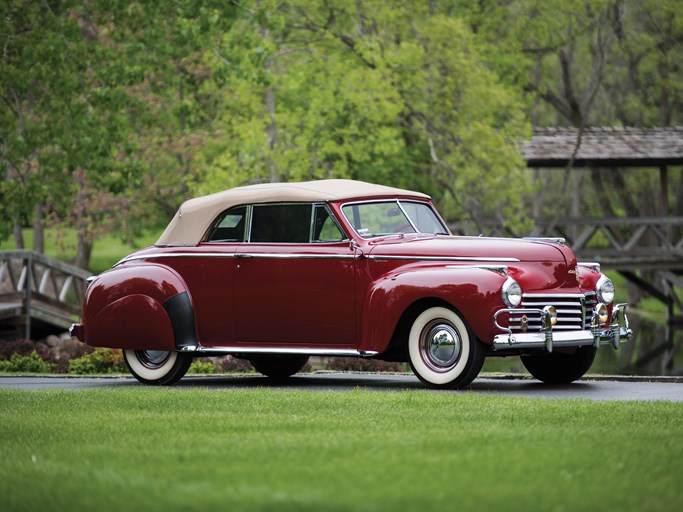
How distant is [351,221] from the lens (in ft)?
41.4

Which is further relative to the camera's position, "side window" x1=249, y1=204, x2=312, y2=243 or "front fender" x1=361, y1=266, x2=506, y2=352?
"side window" x1=249, y1=204, x2=312, y2=243

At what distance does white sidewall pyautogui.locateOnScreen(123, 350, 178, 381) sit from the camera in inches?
527

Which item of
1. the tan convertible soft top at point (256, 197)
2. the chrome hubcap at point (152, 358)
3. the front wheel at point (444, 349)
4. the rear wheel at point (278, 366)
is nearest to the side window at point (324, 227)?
the tan convertible soft top at point (256, 197)

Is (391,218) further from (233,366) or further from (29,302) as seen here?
(29,302)

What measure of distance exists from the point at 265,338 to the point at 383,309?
4.89ft

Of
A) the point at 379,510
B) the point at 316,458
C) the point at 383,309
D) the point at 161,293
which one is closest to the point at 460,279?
the point at 383,309

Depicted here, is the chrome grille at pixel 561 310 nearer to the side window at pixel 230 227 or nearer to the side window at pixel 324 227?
the side window at pixel 324 227

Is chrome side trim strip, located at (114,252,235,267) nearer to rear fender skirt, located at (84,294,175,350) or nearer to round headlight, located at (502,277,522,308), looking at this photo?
rear fender skirt, located at (84,294,175,350)

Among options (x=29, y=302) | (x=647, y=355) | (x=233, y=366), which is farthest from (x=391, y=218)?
(x=647, y=355)

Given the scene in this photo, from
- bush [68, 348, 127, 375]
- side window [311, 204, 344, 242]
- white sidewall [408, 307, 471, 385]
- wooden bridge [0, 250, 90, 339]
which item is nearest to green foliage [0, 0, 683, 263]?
wooden bridge [0, 250, 90, 339]

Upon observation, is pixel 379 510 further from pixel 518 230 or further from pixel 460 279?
pixel 518 230

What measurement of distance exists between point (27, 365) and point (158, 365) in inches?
206

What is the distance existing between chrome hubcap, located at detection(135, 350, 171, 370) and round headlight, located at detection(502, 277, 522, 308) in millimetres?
3925

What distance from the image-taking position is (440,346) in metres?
12.0
